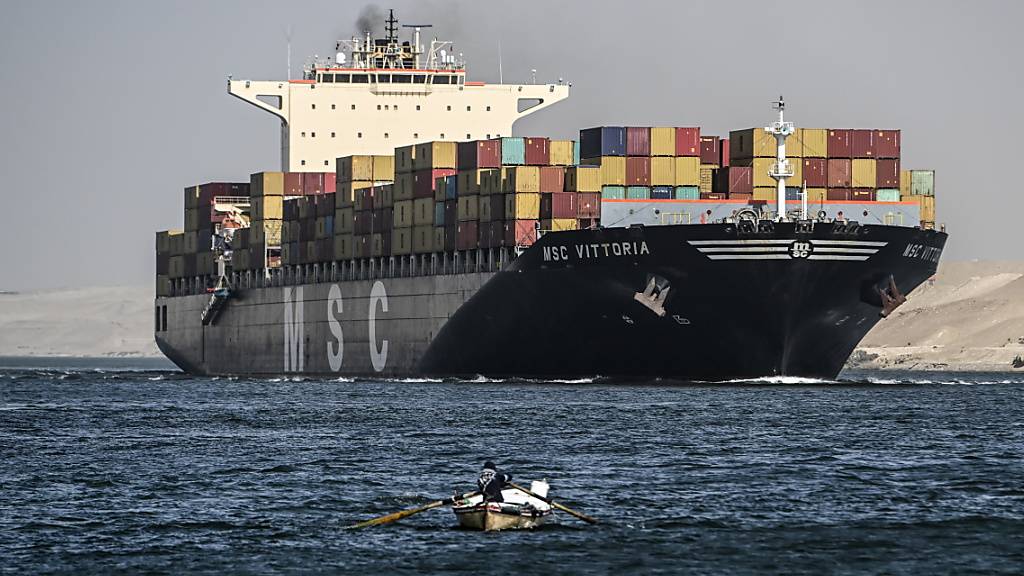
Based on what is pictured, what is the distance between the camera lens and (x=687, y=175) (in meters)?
70.1

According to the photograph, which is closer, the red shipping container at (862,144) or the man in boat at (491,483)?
the man in boat at (491,483)

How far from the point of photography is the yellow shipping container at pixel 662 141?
69812 millimetres

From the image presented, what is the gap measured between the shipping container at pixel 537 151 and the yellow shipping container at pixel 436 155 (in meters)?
6.43

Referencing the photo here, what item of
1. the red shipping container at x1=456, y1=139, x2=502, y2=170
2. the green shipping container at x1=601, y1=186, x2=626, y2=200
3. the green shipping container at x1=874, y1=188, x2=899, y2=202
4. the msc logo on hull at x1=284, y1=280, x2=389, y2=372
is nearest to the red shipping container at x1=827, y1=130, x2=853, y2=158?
the green shipping container at x1=874, y1=188, x2=899, y2=202

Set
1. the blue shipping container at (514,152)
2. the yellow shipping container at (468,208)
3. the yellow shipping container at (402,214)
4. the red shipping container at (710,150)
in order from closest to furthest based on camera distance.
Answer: the red shipping container at (710,150)
the blue shipping container at (514,152)
the yellow shipping container at (468,208)
the yellow shipping container at (402,214)

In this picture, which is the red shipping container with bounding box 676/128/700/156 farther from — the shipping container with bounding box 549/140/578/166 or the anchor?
the anchor

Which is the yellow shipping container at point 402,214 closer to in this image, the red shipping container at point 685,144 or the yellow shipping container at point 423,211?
the yellow shipping container at point 423,211

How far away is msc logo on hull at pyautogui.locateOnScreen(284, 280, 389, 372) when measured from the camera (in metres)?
85.6

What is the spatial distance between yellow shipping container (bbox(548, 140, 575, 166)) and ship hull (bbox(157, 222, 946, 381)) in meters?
4.95

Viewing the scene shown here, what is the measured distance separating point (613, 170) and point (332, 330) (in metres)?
26.1

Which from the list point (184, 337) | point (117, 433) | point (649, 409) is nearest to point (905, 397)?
point (649, 409)

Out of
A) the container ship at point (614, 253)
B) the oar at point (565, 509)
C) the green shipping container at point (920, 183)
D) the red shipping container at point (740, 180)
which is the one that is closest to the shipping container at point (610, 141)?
the container ship at point (614, 253)

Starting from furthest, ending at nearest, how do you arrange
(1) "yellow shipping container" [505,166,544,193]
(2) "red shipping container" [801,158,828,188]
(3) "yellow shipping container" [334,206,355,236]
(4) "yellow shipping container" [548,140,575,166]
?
(3) "yellow shipping container" [334,206,355,236] → (4) "yellow shipping container" [548,140,575,166] → (1) "yellow shipping container" [505,166,544,193] → (2) "red shipping container" [801,158,828,188]

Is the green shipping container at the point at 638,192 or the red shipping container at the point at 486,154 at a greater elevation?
the red shipping container at the point at 486,154
